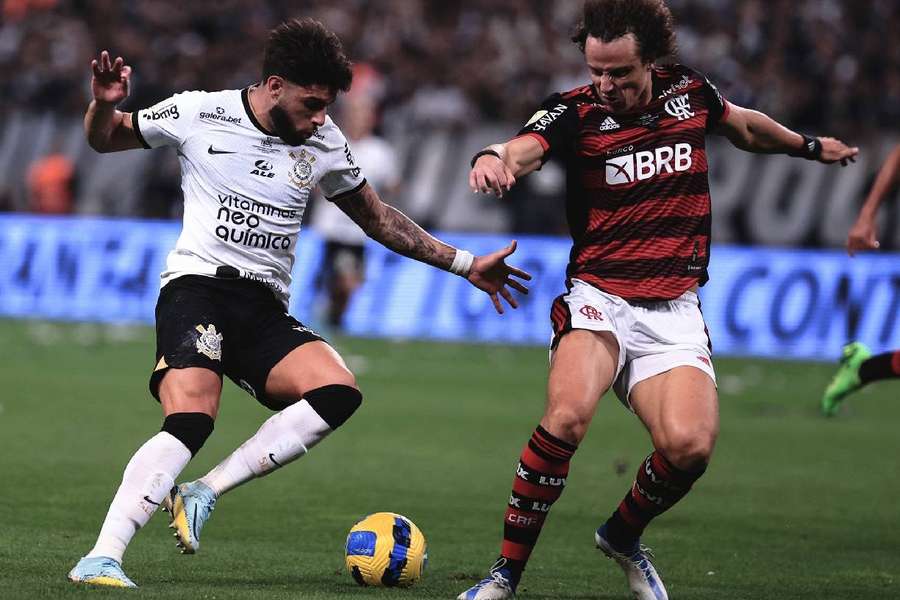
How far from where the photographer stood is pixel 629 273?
257 inches

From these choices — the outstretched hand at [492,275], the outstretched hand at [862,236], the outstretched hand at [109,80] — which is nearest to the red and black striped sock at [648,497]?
the outstretched hand at [492,275]

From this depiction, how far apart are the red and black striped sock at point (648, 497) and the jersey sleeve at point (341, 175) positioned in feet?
5.70

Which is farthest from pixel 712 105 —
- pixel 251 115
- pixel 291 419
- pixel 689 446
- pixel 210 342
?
pixel 210 342

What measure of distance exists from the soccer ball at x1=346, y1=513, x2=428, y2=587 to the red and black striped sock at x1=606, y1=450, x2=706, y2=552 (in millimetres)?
794

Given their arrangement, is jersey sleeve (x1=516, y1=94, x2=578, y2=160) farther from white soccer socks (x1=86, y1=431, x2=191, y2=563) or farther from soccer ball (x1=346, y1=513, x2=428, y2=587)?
white soccer socks (x1=86, y1=431, x2=191, y2=563)

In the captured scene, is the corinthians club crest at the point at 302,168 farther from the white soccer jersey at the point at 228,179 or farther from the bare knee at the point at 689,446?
the bare knee at the point at 689,446

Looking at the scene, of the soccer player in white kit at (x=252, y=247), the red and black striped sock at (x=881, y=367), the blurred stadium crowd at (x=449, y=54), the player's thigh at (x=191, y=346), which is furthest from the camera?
the blurred stadium crowd at (x=449, y=54)

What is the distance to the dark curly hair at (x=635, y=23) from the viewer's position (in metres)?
6.27

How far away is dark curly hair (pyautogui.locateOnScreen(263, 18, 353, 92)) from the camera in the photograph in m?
6.38

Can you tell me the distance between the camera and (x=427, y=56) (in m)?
23.7

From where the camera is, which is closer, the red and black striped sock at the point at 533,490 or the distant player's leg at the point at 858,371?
the red and black striped sock at the point at 533,490

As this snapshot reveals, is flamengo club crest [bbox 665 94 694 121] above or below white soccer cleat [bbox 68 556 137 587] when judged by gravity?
above

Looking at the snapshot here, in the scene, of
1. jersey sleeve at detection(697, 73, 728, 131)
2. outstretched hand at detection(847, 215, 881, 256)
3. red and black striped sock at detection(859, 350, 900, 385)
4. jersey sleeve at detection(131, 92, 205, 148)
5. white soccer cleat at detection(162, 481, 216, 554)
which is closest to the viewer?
white soccer cleat at detection(162, 481, 216, 554)

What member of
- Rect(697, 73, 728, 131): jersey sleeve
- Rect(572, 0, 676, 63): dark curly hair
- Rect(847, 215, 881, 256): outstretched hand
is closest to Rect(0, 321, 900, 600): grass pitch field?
Rect(847, 215, 881, 256): outstretched hand
